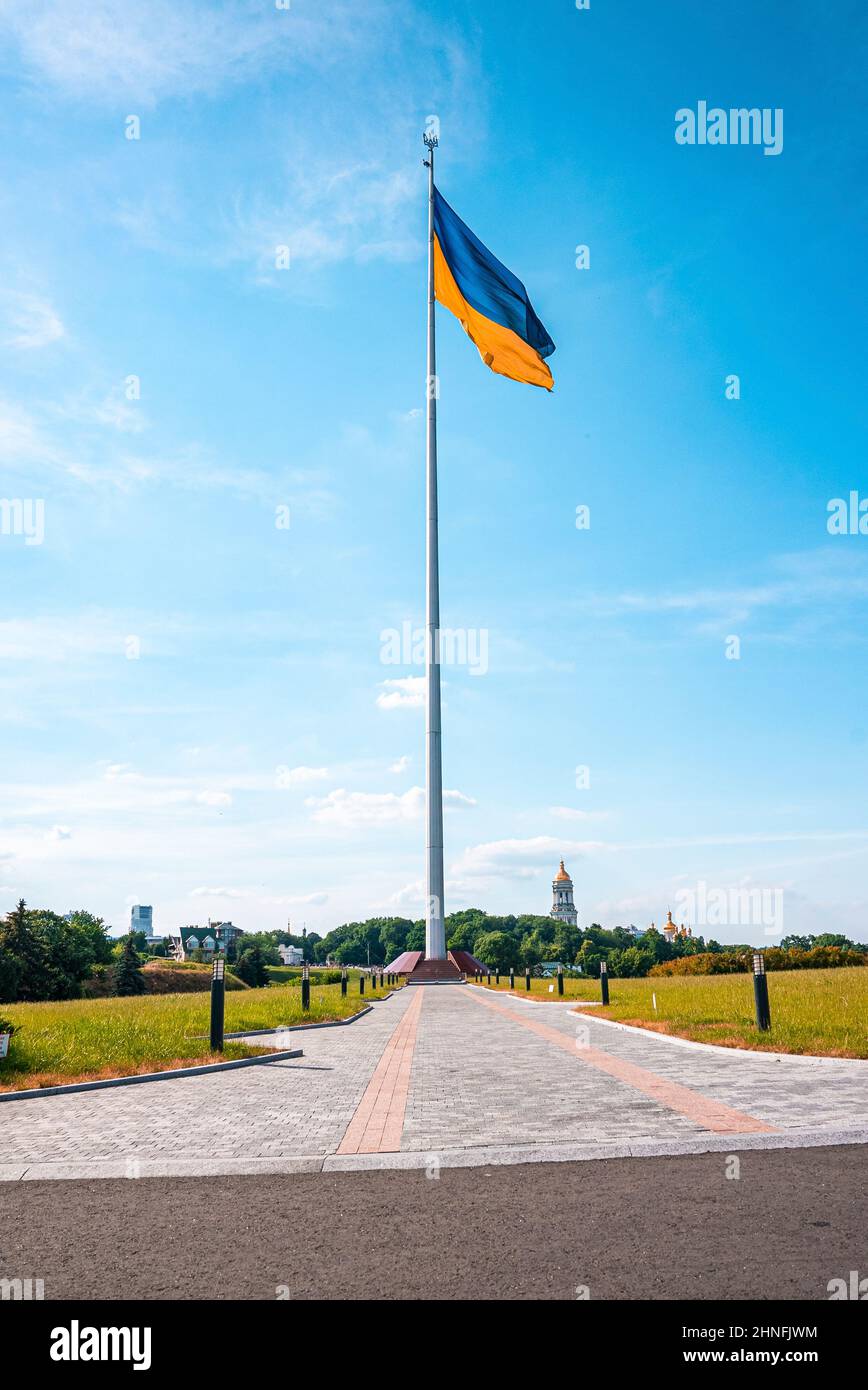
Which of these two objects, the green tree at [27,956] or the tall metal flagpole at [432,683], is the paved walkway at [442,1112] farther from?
the green tree at [27,956]

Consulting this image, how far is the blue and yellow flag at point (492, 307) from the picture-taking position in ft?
105

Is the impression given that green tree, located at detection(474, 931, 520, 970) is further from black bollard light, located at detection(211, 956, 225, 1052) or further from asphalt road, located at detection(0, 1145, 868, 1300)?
asphalt road, located at detection(0, 1145, 868, 1300)

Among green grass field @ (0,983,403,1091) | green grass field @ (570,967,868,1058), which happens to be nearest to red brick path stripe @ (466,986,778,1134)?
green grass field @ (570,967,868,1058)

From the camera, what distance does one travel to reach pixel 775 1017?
1497cm

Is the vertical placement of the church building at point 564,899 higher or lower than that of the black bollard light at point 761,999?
lower

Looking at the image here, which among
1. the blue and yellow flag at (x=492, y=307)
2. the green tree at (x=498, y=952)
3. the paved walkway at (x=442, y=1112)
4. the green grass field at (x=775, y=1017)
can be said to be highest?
the blue and yellow flag at (x=492, y=307)

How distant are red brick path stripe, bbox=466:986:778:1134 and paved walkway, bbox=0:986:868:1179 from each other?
0.10ft

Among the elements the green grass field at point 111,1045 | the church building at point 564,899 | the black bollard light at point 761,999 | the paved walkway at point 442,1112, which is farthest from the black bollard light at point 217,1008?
the church building at point 564,899

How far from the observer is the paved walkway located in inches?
261

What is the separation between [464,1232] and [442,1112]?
11.9 ft

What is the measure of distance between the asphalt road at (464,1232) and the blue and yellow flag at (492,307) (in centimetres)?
2980

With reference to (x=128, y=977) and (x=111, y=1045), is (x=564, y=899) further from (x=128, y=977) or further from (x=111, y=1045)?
(x=111, y=1045)

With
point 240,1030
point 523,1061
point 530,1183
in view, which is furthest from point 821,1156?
point 240,1030
